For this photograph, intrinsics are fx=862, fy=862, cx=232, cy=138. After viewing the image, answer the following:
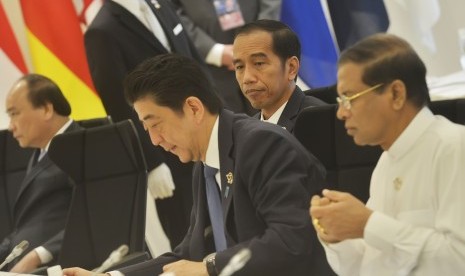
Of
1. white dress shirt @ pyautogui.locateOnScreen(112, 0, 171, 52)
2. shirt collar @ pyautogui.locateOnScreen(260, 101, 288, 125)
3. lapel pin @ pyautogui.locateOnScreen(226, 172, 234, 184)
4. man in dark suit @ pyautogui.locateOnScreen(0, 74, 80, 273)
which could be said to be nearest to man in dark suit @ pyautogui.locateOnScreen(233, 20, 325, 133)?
shirt collar @ pyautogui.locateOnScreen(260, 101, 288, 125)

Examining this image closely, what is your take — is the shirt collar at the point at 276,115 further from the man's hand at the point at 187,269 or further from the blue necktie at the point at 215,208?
the man's hand at the point at 187,269

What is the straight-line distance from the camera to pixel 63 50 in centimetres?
518

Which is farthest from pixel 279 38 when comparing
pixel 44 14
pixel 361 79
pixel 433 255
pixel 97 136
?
pixel 44 14

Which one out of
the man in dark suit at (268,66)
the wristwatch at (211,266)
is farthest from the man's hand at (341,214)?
the man in dark suit at (268,66)

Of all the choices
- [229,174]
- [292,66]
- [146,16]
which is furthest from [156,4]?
[229,174]

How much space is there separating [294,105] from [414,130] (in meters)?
1.14

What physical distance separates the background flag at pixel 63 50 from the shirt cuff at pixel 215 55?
1.00 meters

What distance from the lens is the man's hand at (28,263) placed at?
330 centimetres

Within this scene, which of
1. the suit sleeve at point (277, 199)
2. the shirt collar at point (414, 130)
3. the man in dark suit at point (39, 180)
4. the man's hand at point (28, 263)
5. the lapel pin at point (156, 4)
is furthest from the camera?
the lapel pin at point (156, 4)

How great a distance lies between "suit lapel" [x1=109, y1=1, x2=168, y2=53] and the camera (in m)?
4.28

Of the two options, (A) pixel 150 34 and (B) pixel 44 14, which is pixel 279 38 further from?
(B) pixel 44 14

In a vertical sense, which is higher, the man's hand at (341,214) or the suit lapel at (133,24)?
the suit lapel at (133,24)

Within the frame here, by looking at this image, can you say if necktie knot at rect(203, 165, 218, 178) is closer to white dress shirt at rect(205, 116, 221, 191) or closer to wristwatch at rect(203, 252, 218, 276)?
white dress shirt at rect(205, 116, 221, 191)

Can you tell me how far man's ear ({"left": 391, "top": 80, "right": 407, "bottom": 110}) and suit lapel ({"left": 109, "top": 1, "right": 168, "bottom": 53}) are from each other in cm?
259
